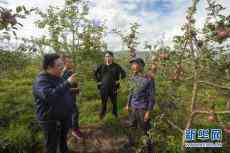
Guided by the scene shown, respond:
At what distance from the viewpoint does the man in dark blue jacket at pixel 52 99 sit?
20.0ft

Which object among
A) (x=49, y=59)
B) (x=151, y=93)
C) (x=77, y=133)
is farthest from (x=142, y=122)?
(x=49, y=59)

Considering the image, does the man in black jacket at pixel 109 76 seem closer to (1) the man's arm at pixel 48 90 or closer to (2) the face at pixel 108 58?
(2) the face at pixel 108 58

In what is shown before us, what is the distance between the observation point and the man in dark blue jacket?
611 cm

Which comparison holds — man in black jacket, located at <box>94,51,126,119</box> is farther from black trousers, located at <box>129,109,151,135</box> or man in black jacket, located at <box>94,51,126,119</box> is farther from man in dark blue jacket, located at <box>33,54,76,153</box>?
man in dark blue jacket, located at <box>33,54,76,153</box>

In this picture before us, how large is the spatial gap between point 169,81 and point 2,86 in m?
9.40

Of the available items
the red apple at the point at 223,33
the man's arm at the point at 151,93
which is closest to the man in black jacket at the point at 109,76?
the man's arm at the point at 151,93

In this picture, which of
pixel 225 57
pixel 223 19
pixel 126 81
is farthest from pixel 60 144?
pixel 223 19

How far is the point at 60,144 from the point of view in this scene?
7.05 metres

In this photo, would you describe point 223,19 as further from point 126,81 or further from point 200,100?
point 200,100

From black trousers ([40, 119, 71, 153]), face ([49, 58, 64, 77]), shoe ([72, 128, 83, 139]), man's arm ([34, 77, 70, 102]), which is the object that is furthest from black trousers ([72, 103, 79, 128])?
man's arm ([34, 77, 70, 102])

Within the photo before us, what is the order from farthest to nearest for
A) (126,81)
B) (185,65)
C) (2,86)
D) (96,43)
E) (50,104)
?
1. (2,86)
2. (96,43)
3. (126,81)
4. (185,65)
5. (50,104)

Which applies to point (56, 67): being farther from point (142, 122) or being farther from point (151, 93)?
point (142, 122)

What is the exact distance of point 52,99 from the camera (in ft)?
20.4

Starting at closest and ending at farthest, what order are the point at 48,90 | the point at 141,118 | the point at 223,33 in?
the point at 223,33
the point at 48,90
the point at 141,118
